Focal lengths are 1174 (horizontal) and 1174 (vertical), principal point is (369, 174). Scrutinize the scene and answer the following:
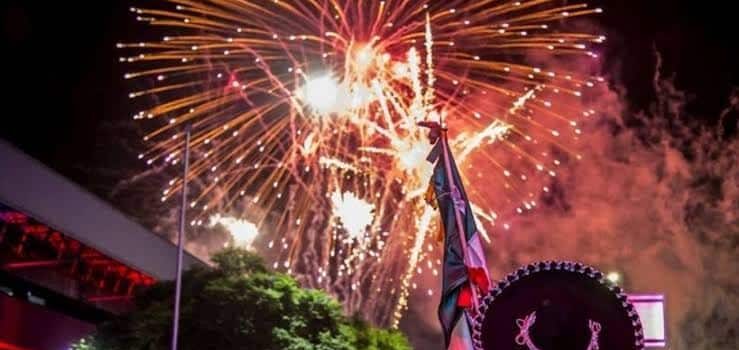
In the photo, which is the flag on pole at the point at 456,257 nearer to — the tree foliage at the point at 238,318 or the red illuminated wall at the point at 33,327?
the tree foliage at the point at 238,318

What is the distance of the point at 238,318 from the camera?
2955 centimetres

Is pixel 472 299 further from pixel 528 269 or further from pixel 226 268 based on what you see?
pixel 226 268

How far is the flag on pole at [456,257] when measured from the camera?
442 inches

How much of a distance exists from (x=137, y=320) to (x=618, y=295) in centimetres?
2318

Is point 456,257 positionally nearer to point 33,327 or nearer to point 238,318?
point 238,318

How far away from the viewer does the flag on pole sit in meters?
11.2

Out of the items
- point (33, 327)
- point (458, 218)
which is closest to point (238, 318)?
point (33, 327)

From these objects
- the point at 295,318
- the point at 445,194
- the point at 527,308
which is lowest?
the point at 527,308

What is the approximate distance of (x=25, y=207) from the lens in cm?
2969

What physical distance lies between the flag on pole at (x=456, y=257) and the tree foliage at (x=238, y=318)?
1783cm

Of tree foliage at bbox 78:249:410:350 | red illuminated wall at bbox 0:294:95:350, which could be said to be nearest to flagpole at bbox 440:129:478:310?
tree foliage at bbox 78:249:410:350

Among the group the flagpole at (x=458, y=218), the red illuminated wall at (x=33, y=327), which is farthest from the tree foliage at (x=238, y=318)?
the flagpole at (x=458, y=218)

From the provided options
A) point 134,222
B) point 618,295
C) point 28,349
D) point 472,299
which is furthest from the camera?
point 134,222

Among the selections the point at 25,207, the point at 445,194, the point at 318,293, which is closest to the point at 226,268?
the point at 318,293
